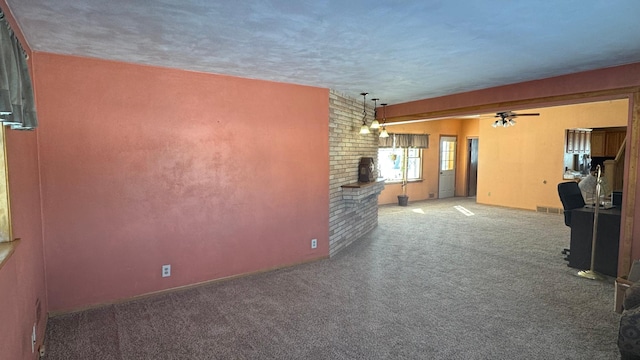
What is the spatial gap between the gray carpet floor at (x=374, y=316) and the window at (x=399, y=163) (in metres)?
4.72

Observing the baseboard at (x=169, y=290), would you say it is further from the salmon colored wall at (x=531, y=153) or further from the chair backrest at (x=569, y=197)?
the salmon colored wall at (x=531, y=153)

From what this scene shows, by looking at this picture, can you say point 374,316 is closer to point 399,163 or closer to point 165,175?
point 165,175

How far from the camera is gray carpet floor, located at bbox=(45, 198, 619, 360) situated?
2686 millimetres

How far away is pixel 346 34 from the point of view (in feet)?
8.49

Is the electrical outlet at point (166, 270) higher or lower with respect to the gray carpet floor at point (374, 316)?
higher

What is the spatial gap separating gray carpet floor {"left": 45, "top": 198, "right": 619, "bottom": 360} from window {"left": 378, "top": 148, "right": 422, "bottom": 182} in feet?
15.5

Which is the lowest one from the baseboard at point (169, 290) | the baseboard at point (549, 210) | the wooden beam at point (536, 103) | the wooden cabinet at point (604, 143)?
the baseboard at point (169, 290)

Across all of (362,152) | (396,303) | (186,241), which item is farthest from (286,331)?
(362,152)

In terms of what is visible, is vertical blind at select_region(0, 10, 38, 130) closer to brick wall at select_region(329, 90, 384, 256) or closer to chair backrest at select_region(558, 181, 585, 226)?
brick wall at select_region(329, 90, 384, 256)

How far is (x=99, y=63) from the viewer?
3254 millimetres

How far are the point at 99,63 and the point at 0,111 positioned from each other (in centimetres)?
196

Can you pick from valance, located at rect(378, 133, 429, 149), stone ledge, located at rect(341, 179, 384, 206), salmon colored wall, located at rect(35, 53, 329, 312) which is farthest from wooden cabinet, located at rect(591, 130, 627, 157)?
salmon colored wall, located at rect(35, 53, 329, 312)

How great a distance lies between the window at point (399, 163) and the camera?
31.4ft

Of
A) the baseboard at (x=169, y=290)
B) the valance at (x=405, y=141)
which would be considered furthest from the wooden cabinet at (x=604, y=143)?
the baseboard at (x=169, y=290)
